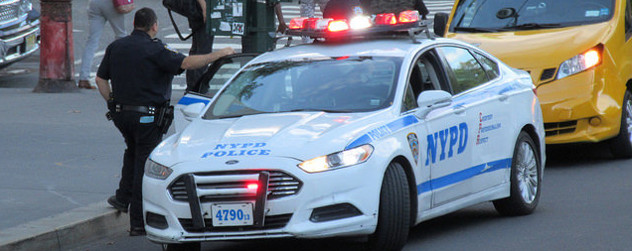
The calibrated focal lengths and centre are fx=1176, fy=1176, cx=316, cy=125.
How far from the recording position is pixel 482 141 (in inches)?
324

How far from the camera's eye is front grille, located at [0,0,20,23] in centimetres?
1673

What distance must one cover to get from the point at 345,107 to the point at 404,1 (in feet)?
25.0

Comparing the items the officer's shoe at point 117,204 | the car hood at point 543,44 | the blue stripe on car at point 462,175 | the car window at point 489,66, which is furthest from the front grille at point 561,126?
the officer's shoe at point 117,204

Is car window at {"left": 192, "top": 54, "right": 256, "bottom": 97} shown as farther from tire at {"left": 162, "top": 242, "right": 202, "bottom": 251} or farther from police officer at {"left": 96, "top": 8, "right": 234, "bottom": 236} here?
tire at {"left": 162, "top": 242, "right": 202, "bottom": 251}

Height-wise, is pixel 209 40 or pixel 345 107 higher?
pixel 345 107

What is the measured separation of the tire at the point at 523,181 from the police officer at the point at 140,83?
2.31 meters

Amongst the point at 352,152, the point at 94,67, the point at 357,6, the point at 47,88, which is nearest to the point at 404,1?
the point at 357,6

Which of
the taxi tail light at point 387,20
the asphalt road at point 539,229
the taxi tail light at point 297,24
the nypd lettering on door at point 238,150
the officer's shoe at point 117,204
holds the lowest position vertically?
the officer's shoe at point 117,204

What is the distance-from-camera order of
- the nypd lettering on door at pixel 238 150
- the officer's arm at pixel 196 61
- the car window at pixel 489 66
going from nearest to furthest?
the nypd lettering on door at pixel 238 150 < the officer's arm at pixel 196 61 < the car window at pixel 489 66

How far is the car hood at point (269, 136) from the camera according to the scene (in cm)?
683

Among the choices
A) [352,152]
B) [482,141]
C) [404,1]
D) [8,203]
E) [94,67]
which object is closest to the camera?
[352,152]

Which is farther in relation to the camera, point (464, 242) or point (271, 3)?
point (271, 3)

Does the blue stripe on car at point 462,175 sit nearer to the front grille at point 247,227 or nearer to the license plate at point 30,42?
the front grille at point 247,227

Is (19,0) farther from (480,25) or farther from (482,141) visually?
(482,141)
